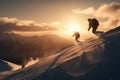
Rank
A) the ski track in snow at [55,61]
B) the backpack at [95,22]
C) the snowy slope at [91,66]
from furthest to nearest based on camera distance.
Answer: the backpack at [95,22]
the ski track in snow at [55,61]
the snowy slope at [91,66]

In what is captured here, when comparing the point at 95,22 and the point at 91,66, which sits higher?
the point at 95,22

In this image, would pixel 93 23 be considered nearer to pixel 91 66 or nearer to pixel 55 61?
pixel 55 61

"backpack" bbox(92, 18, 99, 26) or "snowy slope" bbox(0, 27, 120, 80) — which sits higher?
"backpack" bbox(92, 18, 99, 26)

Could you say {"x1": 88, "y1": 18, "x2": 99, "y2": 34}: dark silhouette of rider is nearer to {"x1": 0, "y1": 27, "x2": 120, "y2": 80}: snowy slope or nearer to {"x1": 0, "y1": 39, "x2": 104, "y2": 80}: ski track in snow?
{"x1": 0, "y1": 39, "x2": 104, "y2": 80}: ski track in snow

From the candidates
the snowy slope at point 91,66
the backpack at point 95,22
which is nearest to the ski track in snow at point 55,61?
the snowy slope at point 91,66

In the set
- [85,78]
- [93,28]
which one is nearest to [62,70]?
[85,78]

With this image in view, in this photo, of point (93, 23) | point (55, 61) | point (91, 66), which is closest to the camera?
point (91, 66)

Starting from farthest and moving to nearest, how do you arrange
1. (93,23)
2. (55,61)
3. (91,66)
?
(93,23) < (55,61) < (91,66)

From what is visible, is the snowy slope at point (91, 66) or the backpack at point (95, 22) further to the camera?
the backpack at point (95, 22)

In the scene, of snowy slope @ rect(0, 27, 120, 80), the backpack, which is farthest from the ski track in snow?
the backpack

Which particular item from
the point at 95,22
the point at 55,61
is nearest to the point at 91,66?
the point at 55,61

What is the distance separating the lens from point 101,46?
31469 millimetres

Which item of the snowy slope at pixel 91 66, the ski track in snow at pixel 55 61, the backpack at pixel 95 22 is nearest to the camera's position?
the snowy slope at pixel 91 66

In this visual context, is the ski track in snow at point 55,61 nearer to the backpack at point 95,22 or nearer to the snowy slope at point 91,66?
the snowy slope at point 91,66
